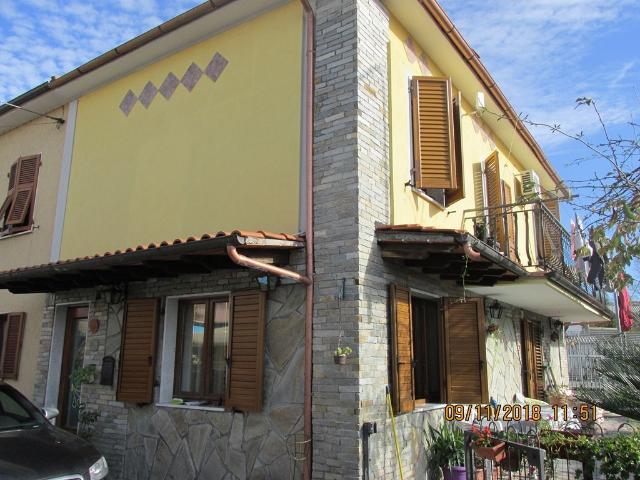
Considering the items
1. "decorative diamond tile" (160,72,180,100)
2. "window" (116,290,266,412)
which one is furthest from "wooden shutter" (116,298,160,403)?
"decorative diamond tile" (160,72,180,100)

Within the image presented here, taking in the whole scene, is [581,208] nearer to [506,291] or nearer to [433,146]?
[433,146]

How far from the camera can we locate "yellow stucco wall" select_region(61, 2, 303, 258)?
277 inches

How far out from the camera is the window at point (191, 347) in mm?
6582

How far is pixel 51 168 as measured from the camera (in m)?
10.4

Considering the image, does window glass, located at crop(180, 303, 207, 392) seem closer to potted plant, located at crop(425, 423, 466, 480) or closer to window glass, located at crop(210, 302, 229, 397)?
window glass, located at crop(210, 302, 229, 397)

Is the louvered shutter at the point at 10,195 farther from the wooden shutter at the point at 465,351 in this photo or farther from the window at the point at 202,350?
the wooden shutter at the point at 465,351

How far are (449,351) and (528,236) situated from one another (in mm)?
4213

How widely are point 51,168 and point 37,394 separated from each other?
13.9 ft

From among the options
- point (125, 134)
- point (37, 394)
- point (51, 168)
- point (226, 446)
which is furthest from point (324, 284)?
point (51, 168)

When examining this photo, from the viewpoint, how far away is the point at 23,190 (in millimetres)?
10742

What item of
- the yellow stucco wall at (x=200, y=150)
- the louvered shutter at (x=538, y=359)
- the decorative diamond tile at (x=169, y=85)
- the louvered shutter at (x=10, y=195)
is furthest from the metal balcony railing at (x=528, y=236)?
the louvered shutter at (x=10, y=195)

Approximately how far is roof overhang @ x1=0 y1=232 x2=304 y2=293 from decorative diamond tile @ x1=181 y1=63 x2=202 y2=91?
2.88 m

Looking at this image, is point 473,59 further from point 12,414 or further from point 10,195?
point 10,195

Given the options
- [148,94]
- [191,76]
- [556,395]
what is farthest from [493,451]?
[556,395]
